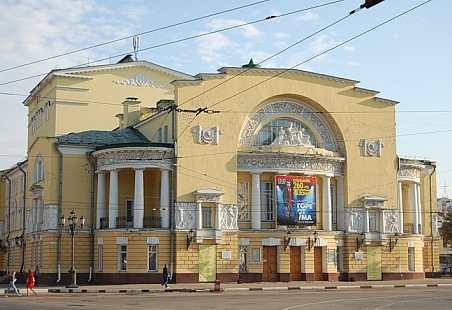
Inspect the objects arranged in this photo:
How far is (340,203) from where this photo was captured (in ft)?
170

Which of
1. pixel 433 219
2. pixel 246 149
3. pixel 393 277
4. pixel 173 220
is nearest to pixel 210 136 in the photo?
pixel 246 149

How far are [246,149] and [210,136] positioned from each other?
2.80 meters

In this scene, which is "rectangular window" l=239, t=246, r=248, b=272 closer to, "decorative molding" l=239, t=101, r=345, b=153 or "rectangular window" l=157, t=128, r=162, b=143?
"decorative molding" l=239, t=101, r=345, b=153

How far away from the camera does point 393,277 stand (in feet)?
170

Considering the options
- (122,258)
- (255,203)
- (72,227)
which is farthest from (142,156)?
(255,203)

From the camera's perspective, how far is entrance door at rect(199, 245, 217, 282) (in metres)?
46.3

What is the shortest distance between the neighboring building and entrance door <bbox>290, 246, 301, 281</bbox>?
0.09 m

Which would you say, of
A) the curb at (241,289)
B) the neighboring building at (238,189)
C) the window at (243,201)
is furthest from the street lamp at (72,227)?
the window at (243,201)

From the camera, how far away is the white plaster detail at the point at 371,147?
52.4 m

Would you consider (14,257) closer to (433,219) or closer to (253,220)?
(253,220)

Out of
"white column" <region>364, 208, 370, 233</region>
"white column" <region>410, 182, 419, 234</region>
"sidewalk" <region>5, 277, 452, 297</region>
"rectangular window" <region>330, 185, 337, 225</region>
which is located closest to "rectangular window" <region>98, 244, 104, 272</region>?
"sidewalk" <region>5, 277, 452, 297</region>

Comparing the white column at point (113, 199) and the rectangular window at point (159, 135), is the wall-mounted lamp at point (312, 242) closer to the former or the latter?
the rectangular window at point (159, 135)

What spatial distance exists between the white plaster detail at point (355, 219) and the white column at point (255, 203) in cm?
682

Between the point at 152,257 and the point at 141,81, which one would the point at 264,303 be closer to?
the point at 152,257
